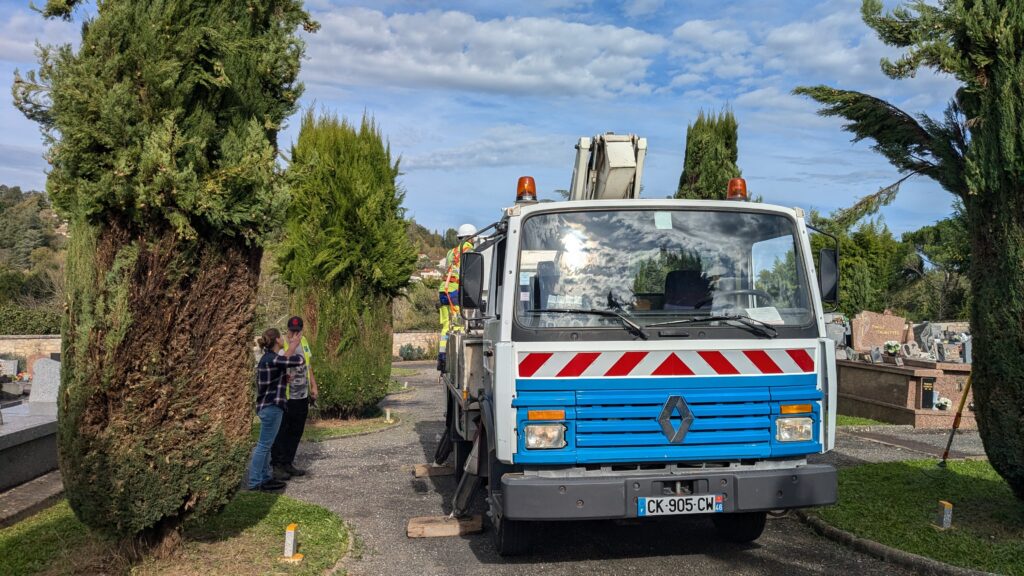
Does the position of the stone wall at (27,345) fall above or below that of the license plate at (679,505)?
below

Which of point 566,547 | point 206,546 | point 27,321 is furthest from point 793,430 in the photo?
point 27,321

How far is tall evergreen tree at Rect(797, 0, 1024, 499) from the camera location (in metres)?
5.88

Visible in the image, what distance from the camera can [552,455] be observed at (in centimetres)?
513

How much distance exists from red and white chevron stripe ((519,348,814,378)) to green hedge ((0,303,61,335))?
26.9 m

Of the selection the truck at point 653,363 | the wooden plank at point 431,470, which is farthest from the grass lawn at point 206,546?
the wooden plank at point 431,470

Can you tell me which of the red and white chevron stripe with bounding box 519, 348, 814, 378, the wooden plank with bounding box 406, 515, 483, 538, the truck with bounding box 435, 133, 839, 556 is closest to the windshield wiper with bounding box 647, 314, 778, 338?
Answer: the truck with bounding box 435, 133, 839, 556

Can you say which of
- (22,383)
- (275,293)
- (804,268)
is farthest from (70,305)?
(275,293)

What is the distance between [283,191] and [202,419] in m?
1.54

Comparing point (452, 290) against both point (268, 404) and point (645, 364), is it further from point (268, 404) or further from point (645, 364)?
point (645, 364)

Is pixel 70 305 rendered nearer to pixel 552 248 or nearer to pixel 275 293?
pixel 552 248

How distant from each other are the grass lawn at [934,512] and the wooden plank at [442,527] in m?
2.96

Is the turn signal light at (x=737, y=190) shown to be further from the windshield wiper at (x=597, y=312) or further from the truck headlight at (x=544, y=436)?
the truck headlight at (x=544, y=436)

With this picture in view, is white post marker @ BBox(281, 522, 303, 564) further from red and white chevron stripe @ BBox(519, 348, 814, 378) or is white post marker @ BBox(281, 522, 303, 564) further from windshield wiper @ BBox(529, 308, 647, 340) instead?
windshield wiper @ BBox(529, 308, 647, 340)

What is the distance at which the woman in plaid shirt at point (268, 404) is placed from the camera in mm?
8000
